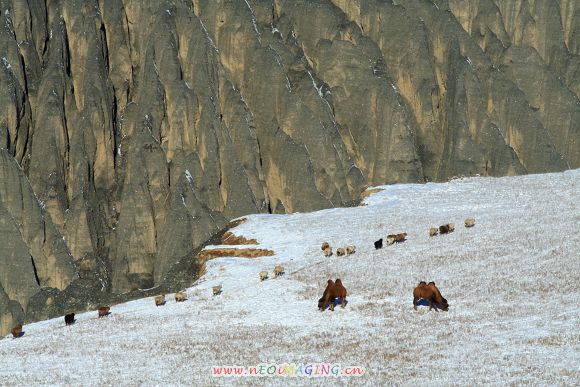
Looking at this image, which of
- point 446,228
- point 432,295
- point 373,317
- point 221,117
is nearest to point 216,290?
point 373,317

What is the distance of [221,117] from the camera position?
10162 cm

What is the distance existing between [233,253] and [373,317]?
1576 cm

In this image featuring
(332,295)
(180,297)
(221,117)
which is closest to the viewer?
(332,295)

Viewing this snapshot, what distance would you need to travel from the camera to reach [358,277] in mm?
37156

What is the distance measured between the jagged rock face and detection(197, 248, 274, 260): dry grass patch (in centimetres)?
4208

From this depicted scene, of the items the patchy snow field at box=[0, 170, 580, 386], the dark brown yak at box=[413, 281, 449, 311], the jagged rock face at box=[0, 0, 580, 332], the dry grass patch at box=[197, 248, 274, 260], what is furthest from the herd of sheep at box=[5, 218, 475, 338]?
the jagged rock face at box=[0, 0, 580, 332]

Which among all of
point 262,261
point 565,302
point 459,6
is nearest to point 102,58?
point 459,6

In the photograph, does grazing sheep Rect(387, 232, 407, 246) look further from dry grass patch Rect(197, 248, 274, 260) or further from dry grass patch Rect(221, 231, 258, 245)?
dry grass patch Rect(221, 231, 258, 245)

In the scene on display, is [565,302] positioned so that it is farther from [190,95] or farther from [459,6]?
[459,6]

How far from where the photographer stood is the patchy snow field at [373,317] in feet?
81.6

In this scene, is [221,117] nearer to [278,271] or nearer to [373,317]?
[278,271]

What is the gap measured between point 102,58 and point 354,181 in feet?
94.9

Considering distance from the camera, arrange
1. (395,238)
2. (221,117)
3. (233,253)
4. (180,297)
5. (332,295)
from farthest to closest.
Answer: (221,117) < (233,253) < (395,238) < (180,297) < (332,295)

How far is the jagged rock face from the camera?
3720 inches
